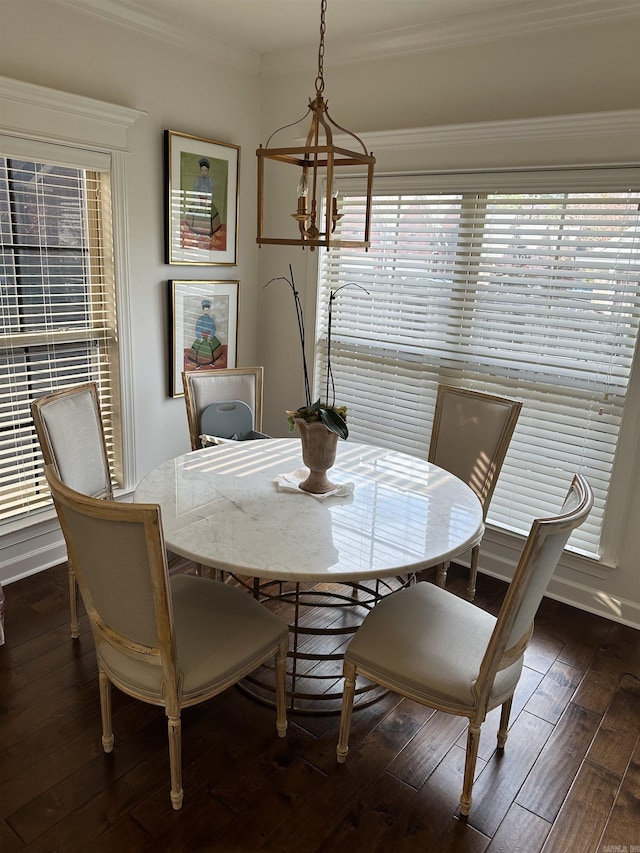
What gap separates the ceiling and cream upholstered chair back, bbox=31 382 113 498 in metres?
1.74

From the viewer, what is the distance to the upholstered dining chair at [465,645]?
1.64 metres

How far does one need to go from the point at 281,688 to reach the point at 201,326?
2239mm

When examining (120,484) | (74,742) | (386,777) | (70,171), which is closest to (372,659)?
(386,777)

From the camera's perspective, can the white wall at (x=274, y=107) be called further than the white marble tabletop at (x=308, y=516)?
Yes

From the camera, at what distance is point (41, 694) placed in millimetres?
2244

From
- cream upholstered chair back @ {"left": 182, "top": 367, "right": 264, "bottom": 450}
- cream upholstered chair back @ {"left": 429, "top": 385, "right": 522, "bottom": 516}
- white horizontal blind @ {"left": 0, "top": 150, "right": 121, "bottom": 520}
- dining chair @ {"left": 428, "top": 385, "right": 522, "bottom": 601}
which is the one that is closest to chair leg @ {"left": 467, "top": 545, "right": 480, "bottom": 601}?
dining chair @ {"left": 428, "top": 385, "right": 522, "bottom": 601}

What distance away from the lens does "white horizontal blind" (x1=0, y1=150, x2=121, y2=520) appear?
2.74 m

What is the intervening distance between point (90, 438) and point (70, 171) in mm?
1311

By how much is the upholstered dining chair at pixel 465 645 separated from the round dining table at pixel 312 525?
0.76ft

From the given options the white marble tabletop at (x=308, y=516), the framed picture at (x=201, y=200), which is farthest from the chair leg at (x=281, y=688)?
the framed picture at (x=201, y=200)

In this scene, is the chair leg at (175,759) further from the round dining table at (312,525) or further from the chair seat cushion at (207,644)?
the round dining table at (312,525)

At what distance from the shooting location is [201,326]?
11.9ft

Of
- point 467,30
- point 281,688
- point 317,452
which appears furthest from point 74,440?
point 467,30

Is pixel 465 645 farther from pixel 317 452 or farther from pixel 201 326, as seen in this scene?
pixel 201 326
